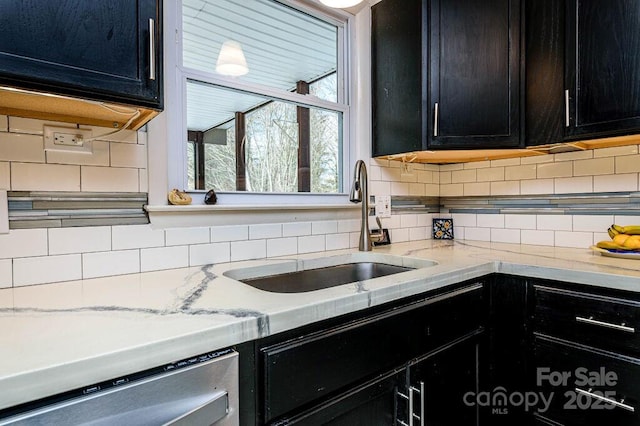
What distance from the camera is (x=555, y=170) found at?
1.83 meters

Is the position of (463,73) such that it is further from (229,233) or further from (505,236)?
(229,233)

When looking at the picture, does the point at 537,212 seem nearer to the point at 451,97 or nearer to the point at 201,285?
the point at 451,97

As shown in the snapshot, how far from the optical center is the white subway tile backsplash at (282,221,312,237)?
160 centimetres

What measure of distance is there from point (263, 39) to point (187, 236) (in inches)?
37.6

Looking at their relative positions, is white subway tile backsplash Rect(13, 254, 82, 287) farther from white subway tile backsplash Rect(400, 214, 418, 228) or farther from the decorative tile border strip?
white subway tile backsplash Rect(400, 214, 418, 228)

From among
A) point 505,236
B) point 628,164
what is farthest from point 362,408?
point 628,164

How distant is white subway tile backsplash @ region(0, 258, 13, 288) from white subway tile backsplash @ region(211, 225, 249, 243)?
1.91ft

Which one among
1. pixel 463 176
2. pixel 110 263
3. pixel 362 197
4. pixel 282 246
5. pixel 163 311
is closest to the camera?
pixel 163 311

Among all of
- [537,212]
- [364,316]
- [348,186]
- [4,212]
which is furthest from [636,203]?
[4,212]

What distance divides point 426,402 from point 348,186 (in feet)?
3.50

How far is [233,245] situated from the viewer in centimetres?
Result: 144

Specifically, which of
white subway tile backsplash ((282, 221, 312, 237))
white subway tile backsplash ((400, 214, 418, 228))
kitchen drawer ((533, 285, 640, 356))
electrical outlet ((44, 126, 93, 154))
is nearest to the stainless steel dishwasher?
electrical outlet ((44, 126, 93, 154))

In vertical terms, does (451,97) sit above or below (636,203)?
above

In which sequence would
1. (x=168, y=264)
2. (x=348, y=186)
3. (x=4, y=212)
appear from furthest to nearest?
1. (x=348, y=186)
2. (x=168, y=264)
3. (x=4, y=212)
